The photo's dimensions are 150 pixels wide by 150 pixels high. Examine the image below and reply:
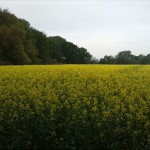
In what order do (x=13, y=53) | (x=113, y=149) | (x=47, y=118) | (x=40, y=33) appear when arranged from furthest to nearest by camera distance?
(x=40, y=33)
(x=13, y=53)
(x=47, y=118)
(x=113, y=149)

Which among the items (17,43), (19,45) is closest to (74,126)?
(17,43)

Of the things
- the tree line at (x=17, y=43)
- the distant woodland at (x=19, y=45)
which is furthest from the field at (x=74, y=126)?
the tree line at (x=17, y=43)

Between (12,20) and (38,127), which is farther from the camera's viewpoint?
(12,20)

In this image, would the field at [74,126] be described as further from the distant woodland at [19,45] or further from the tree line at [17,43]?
the tree line at [17,43]

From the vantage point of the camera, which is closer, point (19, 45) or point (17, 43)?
point (17, 43)

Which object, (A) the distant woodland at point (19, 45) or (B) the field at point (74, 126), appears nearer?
(B) the field at point (74, 126)

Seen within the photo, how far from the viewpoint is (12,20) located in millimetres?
57344

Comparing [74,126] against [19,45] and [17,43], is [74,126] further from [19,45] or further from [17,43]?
[19,45]

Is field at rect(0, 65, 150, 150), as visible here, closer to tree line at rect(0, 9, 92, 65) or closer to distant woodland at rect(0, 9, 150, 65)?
distant woodland at rect(0, 9, 150, 65)

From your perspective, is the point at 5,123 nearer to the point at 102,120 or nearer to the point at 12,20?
the point at 102,120

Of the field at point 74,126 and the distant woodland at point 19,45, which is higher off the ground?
the distant woodland at point 19,45

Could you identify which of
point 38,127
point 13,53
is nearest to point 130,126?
point 38,127

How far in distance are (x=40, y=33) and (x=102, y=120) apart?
71.9 meters

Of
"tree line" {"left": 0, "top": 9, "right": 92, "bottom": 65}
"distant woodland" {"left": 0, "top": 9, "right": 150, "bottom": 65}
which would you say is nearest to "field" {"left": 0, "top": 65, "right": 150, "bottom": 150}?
"distant woodland" {"left": 0, "top": 9, "right": 150, "bottom": 65}
